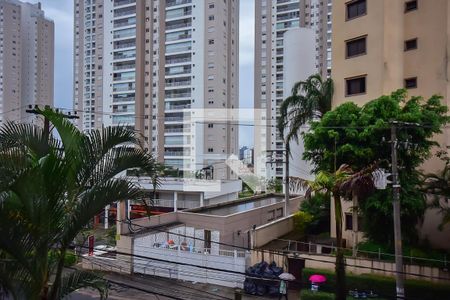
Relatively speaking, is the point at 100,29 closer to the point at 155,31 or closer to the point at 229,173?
the point at 155,31

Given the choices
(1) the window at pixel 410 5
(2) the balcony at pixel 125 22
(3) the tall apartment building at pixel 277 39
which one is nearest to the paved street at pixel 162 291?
(1) the window at pixel 410 5

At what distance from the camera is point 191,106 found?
47.1 meters

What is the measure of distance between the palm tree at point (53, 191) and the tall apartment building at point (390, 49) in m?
14.8

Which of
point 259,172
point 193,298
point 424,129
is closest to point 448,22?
point 424,129

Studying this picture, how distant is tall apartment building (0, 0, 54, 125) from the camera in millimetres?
66625

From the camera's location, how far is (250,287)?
15461 mm

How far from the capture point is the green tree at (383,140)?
13.3 meters

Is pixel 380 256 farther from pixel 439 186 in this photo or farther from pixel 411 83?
pixel 411 83

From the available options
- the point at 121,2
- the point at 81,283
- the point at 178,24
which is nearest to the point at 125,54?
the point at 121,2

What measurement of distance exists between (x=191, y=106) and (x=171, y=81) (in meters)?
4.68

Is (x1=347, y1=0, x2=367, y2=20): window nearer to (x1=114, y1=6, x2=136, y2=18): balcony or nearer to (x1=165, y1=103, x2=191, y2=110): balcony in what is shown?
(x1=165, y1=103, x2=191, y2=110): balcony

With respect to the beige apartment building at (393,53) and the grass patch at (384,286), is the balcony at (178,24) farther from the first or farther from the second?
the grass patch at (384,286)

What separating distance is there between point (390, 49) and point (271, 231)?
971 centimetres

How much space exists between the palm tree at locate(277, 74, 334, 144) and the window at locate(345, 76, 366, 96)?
821mm
